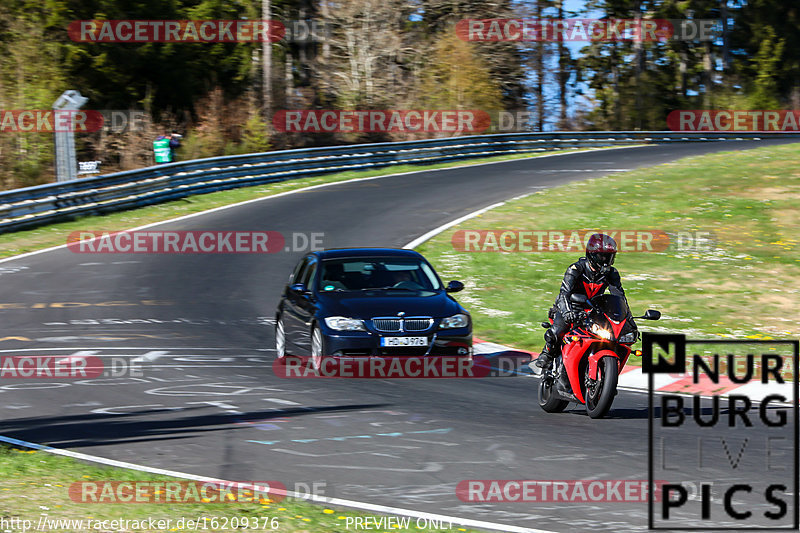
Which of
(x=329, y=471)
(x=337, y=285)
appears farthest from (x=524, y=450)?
(x=337, y=285)

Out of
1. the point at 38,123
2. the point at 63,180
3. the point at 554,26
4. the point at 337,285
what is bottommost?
the point at 337,285

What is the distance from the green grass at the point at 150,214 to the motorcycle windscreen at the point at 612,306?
1655cm

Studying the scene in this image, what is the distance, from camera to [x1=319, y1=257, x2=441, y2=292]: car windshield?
510 inches

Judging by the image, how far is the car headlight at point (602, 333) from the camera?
9.05m

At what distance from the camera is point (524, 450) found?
8297mm

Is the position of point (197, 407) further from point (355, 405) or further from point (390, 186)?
point (390, 186)

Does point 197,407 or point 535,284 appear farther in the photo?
point 535,284

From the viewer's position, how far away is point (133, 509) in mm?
6461

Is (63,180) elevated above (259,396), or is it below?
above

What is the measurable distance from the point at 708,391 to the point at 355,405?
435 centimetres

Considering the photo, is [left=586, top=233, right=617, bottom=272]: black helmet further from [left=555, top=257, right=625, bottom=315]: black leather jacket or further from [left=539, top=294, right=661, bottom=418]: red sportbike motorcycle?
[left=539, top=294, right=661, bottom=418]: red sportbike motorcycle

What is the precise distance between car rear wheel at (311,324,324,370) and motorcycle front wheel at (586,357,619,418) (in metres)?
3.61

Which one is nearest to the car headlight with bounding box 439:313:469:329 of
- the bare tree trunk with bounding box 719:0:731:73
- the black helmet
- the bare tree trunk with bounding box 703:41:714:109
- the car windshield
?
the car windshield

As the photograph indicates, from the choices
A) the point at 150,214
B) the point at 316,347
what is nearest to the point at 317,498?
the point at 316,347
